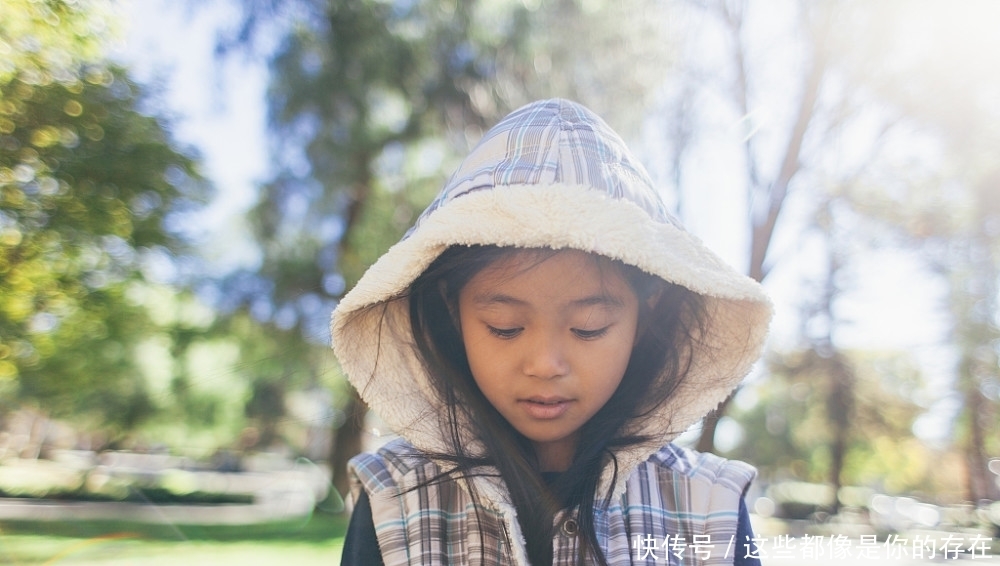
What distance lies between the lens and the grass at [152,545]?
5020mm

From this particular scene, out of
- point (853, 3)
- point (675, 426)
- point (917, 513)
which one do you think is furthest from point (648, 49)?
point (917, 513)

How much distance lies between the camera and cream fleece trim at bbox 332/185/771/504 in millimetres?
1132

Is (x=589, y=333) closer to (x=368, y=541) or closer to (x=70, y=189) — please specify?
(x=368, y=541)

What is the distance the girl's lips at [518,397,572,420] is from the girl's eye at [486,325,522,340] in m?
0.11

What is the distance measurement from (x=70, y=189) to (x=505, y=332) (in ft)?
15.7

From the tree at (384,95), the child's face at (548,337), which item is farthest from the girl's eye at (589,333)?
the tree at (384,95)

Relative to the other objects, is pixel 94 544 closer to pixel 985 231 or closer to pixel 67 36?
pixel 67 36

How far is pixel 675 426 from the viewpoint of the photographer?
137cm

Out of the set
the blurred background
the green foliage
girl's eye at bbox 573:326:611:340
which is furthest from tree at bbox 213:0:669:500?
girl's eye at bbox 573:326:611:340

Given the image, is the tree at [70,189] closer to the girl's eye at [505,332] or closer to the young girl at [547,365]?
the young girl at [547,365]

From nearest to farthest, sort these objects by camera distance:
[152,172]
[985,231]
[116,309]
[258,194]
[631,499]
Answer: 1. [631,499]
2. [152,172]
3. [116,309]
4. [985,231]
5. [258,194]

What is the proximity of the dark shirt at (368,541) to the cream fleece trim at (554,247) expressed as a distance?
0.49ft

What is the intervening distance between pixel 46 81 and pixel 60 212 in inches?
37.8

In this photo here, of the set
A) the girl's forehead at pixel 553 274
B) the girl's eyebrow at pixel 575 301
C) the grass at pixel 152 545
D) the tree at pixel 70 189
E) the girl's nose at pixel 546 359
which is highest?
the tree at pixel 70 189
